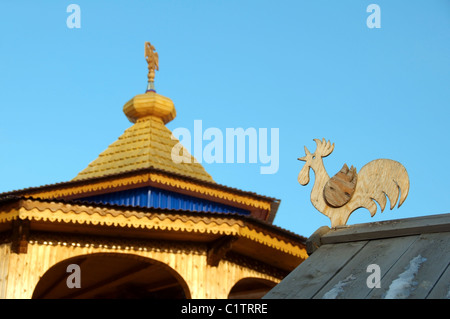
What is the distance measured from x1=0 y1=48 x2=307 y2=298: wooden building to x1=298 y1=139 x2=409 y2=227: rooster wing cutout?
697 centimetres

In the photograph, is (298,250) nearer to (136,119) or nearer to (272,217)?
(272,217)

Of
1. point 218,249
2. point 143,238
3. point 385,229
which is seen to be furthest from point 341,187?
point 143,238

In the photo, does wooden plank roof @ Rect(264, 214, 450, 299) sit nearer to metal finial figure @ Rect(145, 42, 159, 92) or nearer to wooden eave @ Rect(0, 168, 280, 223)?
wooden eave @ Rect(0, 168, 280, 223)

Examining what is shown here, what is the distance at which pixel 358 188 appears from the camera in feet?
12.9

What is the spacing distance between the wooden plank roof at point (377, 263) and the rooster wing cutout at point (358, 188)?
0.11 metres

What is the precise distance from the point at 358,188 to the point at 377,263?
1.98 ft

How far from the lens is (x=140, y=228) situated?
35.3ft

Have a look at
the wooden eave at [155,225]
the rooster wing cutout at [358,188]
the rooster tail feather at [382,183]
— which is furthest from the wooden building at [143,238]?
the rooster tail feather at [382,183]

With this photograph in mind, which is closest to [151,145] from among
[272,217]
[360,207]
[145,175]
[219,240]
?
[145,175]

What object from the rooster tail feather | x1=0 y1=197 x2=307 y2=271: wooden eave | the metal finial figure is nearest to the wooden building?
x1=0 y1=197 x2=307 y2=271: wooden eave

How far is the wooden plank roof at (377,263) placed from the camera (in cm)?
309

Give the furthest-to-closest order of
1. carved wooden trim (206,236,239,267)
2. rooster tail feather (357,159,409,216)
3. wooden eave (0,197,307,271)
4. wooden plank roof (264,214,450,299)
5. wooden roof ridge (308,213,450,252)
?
carved wooden trim (206,236,239,267) → wooden eave (0,197,307,271) → rooster tail feather (357,159,409,216) → wooden roof ridge (308,213,450,252) → wooden plank roof (264,214,450,299)

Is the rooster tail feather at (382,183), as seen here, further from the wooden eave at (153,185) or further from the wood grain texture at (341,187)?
the wooden eave at (153,185)

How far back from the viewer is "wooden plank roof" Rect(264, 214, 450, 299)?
10.1ft
